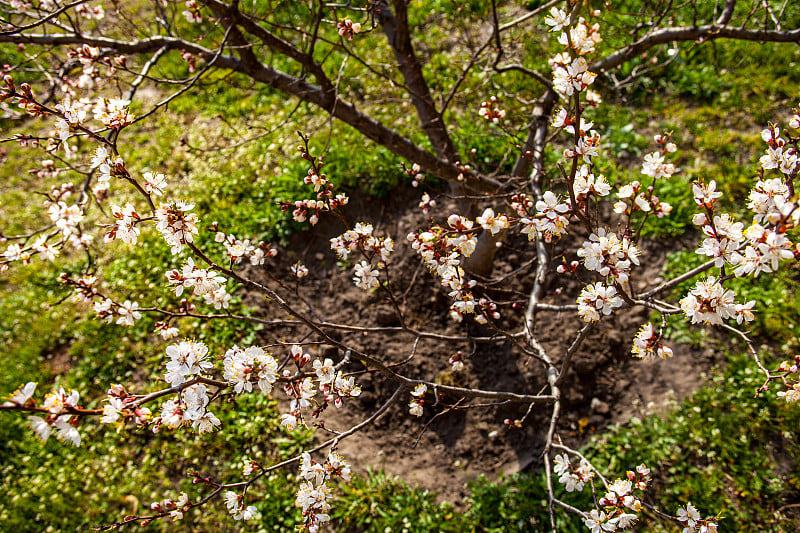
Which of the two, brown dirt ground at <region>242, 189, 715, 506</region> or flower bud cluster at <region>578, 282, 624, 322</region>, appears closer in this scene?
flower bud cluster at <region>578, 282, 624, 322</region>

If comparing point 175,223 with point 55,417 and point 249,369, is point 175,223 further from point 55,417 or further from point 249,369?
point 55,417

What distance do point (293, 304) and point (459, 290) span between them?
1.95m

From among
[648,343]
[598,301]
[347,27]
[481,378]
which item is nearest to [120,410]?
[598,301]

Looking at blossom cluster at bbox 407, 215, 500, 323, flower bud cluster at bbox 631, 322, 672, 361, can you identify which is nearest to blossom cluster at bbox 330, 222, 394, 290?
blossom cluster at bbox 407, 215, 500, 323

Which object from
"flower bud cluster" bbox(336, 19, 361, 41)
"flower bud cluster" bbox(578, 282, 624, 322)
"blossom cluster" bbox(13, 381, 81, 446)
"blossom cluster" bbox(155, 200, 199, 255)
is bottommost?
"blossom cluster" bbox(13, 381, 81, 446)

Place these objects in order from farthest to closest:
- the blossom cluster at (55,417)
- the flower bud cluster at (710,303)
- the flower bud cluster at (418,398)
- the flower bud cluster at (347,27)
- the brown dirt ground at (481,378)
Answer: the brown dirt ground at (481,378)
the flower bud cluster at (347,27)
the flower bud cluster at (418,398)
the flower bud cluster at (710,303)
the blossom cluster at (55,417)

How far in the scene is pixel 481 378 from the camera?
10.4 feet

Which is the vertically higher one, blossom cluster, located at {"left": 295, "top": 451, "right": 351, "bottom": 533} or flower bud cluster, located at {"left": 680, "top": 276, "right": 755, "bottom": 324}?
flower bud cluster, located at {"left": 680, "top": 276, "right": 755, "bottom": 324}

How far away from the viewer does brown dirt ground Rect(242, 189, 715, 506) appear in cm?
293

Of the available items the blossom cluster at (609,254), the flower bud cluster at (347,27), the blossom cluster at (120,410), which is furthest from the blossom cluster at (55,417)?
the flower bud cluster at (347,27)

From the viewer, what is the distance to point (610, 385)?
306 cm

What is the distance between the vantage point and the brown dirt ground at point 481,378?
293 centimetres

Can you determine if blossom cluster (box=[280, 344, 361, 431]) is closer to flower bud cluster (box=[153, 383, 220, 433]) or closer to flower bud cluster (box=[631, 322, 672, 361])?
flower bud cluster (box=[153, 383, 220, 433])

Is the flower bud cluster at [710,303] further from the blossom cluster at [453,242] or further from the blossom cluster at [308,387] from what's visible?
the blossom cluster at [308,387]
